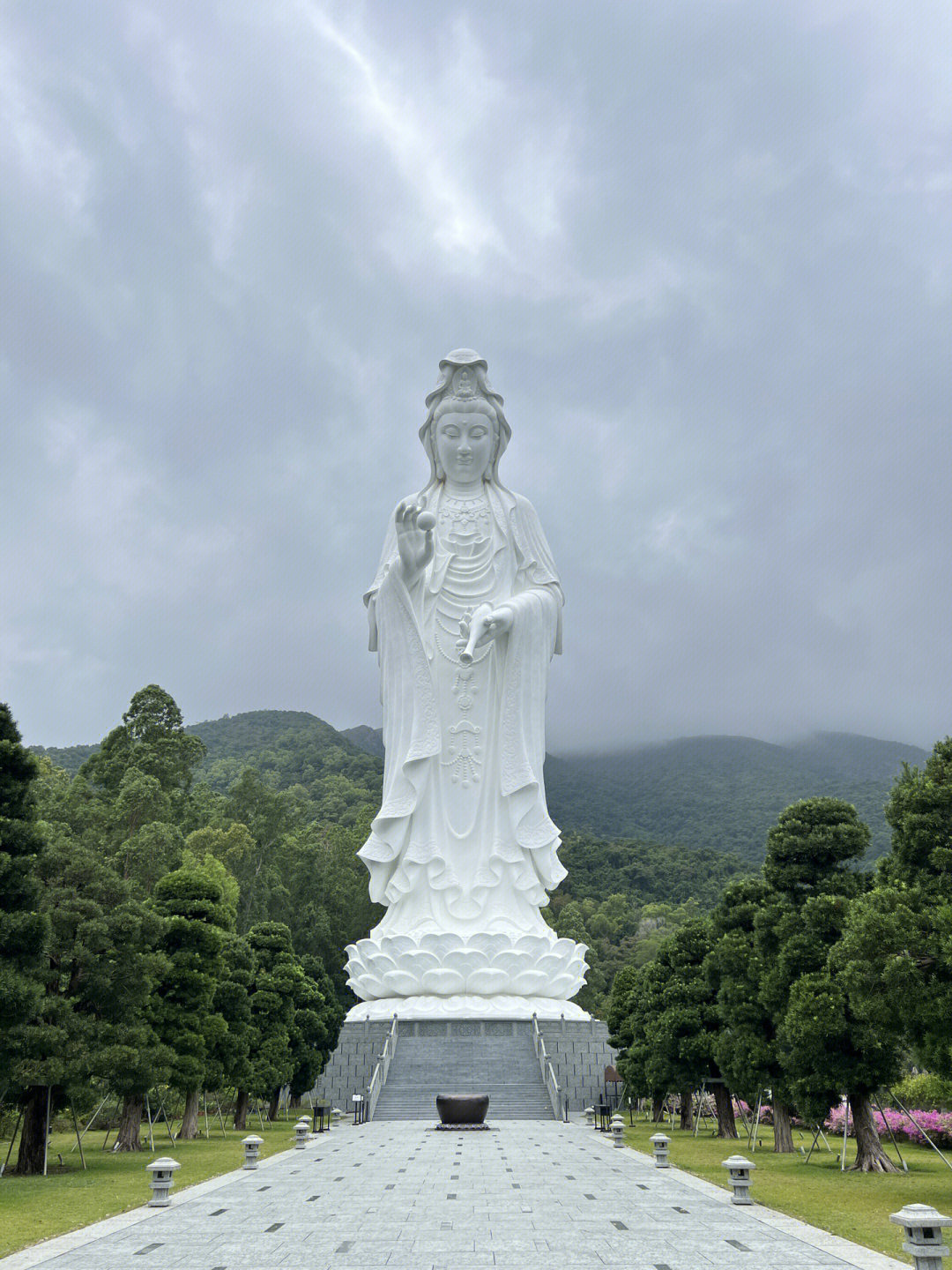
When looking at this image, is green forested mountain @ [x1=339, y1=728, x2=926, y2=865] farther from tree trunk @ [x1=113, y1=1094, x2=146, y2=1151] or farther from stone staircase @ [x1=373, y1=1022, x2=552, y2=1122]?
tree trunk @ [x1=113, y1=1094, x2=146, y2=1151]

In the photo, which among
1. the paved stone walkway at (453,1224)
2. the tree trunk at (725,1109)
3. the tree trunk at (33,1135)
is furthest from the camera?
the tree trunk at (725,1109)

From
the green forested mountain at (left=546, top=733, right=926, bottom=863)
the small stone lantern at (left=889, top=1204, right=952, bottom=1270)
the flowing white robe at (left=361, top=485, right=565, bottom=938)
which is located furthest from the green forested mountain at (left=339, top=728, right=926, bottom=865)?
the small stone lantern at (left=889, top=1204, right=952, bottom=1270)

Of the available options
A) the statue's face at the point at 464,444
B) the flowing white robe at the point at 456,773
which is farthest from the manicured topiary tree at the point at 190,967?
the statue's face at the point at 464,444

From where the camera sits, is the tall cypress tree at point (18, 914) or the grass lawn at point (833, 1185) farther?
the tall cypress tree at point (18, 914)

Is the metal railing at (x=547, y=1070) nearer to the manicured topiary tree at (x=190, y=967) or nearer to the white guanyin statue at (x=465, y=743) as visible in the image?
the white guanyin statue at (x=465, y=743)

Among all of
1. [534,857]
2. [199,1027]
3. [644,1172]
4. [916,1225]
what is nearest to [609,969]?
[534,857]

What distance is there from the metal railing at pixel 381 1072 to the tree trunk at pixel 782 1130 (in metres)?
6.26

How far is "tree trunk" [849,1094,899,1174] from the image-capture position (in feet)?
43.9

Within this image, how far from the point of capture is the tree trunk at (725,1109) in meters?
18.5

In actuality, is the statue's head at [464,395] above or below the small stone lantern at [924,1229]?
above

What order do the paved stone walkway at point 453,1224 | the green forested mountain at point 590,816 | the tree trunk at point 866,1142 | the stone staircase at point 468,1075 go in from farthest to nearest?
the green forested mountain at point 590,816 → the stone staircase at point 468,1075 → the tree trunk at point 866,1142 → the paved stone walkway at point 453,1224

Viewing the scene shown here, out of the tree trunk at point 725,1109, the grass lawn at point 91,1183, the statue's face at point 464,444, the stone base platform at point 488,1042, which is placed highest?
the statue's face at point 464,444

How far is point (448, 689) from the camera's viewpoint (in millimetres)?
25453

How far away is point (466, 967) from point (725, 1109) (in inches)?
223
